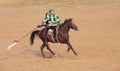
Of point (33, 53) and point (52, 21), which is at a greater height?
point (52, 21)

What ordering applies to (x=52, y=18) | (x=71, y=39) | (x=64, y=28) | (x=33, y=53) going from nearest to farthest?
(x=64, y=28) < (x=52, y=18) < (x=33, y=53) < (x=71, y=39)

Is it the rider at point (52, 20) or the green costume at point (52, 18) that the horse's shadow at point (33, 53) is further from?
the green costume at point (52, 18)

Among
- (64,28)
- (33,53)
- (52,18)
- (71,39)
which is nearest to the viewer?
(64,28)

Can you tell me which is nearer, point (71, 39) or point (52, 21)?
point (52, 21)

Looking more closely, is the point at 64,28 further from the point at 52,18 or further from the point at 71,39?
the point at 71,39

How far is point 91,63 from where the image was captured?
16906 millimetres

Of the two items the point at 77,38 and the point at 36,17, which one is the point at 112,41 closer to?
the point at 77,38

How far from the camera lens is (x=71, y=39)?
78.8 ft

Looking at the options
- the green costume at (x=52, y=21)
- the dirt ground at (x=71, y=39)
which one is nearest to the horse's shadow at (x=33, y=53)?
the dirt ground at (x=71, y=39)

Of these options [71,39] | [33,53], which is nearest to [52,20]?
[33,53]

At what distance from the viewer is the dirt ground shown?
17062 mm

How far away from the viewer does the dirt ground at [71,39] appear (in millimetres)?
17062

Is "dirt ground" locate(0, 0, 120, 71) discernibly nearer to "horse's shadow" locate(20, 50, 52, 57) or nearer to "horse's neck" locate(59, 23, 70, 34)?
"horse's shadow" locate(20, 50, 52, 57)

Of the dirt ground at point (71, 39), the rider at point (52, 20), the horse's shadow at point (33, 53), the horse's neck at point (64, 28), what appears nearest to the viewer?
the dirt ground at point (71, 39)
